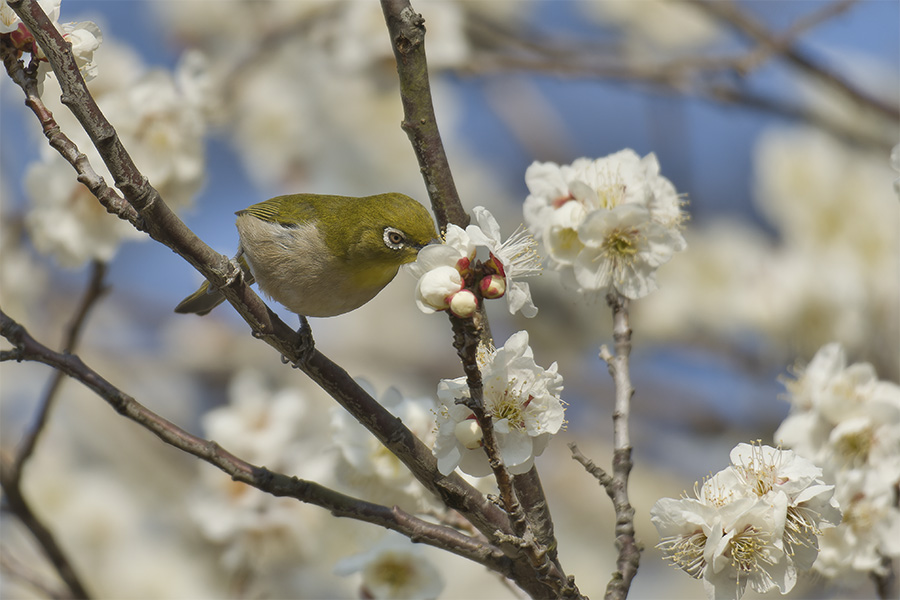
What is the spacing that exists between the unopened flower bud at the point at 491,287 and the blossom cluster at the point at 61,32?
1200 millimetres

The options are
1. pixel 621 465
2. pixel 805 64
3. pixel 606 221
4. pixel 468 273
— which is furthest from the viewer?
Answer: pixel 805 64

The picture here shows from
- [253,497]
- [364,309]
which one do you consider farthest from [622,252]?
[364,309]

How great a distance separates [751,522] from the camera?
6.29 ft

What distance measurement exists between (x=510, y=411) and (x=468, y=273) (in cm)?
36

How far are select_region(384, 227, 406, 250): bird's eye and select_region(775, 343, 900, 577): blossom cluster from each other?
4.58 ft

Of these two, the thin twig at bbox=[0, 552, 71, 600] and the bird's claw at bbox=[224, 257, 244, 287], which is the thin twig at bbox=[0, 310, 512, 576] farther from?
the thin twig at bbox=[0, 552, 71, 600]

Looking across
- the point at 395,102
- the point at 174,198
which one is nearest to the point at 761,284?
the point at 395,102

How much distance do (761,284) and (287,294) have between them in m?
4.51

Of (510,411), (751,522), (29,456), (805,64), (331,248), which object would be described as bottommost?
(751,522)

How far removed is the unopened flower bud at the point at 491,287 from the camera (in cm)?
176

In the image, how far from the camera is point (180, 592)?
6.43 meters

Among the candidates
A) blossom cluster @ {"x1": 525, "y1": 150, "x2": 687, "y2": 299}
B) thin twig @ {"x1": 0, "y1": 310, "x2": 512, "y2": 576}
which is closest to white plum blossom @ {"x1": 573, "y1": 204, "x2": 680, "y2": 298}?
blossom cluster @ {"x1": 525, "y1": 150, "x2": 687, "y2": 299}

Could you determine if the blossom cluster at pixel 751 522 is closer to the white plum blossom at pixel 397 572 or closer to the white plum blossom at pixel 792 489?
the white plum blossom at pixel 792 489

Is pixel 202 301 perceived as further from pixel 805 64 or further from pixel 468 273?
pixel 805 64
